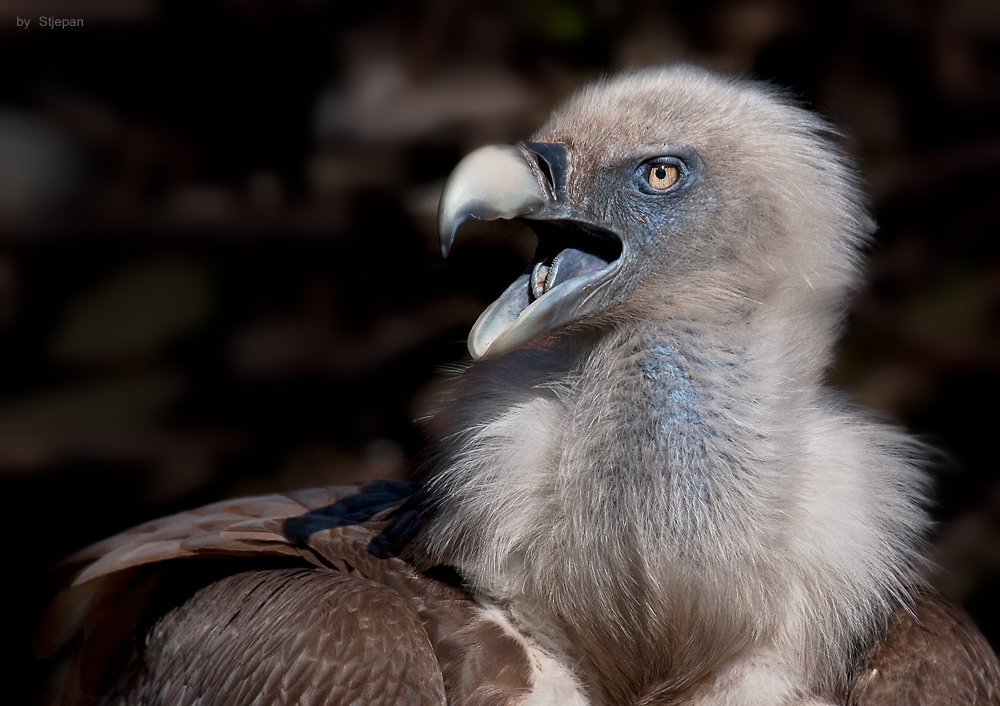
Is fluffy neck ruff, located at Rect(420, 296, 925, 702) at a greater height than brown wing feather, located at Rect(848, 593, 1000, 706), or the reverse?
fluffy neck ruff, located at Rect(420, 296, 925, 702)

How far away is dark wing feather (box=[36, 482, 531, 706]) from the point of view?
3.85ft

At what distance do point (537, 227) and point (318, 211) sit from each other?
3.93 feet

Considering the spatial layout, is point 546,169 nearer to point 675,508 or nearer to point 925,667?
point 675,508

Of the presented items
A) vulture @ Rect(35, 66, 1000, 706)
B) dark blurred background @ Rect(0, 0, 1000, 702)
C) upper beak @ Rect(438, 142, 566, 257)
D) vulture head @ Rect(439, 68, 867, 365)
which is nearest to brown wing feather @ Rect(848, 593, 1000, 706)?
vulture @ Rect(35, 66, 1000, 706)

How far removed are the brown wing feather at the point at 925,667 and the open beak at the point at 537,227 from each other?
558 millimetres

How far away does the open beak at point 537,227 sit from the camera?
3.85ft

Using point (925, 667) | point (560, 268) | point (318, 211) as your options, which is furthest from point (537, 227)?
point (318, 211)

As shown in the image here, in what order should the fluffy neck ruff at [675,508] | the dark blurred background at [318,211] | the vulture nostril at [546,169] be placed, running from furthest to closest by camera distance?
the dark blurred background at [318,211] < the vulture nostril at [546,169] < the fluffy neck ruff at [675,508]

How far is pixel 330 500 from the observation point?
1.64 metres

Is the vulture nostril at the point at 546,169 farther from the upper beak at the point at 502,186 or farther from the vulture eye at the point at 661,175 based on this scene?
the vulture eye at the point at 661,175

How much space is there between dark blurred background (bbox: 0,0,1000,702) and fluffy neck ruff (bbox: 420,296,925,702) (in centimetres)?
111

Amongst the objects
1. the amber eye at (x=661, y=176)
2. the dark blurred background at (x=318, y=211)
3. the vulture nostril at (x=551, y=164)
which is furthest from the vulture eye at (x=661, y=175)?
the dark blurred background at (x=318, y=211)

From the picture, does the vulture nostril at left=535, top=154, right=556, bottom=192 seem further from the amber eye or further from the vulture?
the amber eye

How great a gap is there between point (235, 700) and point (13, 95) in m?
1.79
